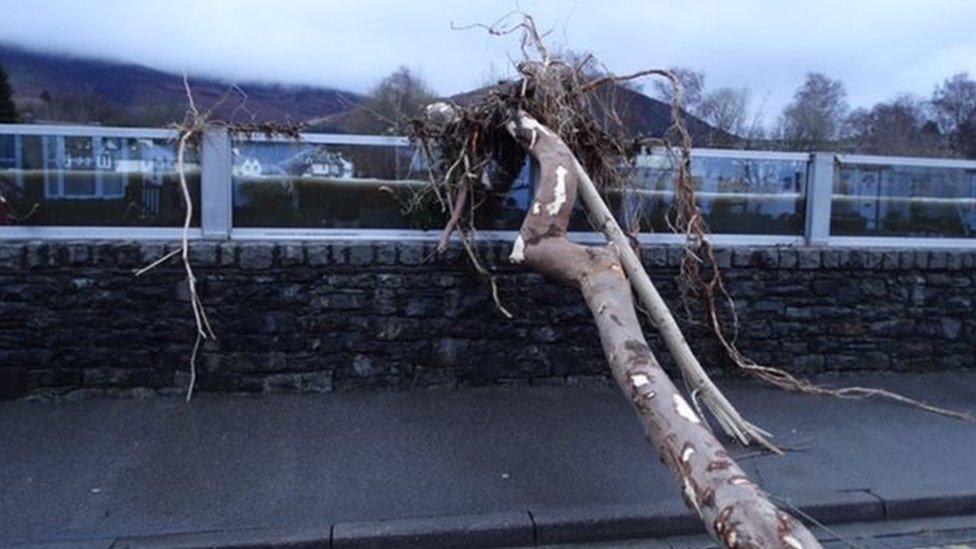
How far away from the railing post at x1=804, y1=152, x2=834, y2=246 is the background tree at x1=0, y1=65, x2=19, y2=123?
37.9 ft

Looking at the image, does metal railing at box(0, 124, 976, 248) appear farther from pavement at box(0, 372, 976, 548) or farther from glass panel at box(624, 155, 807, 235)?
pavement at box(0, 372, 976, 548)

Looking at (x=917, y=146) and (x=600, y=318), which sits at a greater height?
(x=917, y=146)

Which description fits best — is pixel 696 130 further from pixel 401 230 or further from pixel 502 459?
pixel 502 459

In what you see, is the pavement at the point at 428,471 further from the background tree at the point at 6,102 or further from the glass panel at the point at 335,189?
the background tree at the point at 6,102

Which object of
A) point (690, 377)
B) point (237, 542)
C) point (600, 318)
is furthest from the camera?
point (690, 377)

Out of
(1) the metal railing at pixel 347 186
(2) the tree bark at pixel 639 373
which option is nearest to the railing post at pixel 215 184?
(1) the metal railing at pixel 347 186

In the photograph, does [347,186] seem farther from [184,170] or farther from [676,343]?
[676,343]

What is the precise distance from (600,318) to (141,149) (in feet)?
12.8

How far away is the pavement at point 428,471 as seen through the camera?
13.8ft

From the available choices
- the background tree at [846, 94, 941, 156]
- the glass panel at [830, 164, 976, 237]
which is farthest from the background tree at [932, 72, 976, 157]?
the glass panel at [830, 164, 976, 237]

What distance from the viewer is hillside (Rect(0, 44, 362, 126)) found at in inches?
283

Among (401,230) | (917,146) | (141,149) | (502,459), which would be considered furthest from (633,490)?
(917,146)

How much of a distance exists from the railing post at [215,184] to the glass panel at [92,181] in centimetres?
10

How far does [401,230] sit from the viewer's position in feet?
22.2
